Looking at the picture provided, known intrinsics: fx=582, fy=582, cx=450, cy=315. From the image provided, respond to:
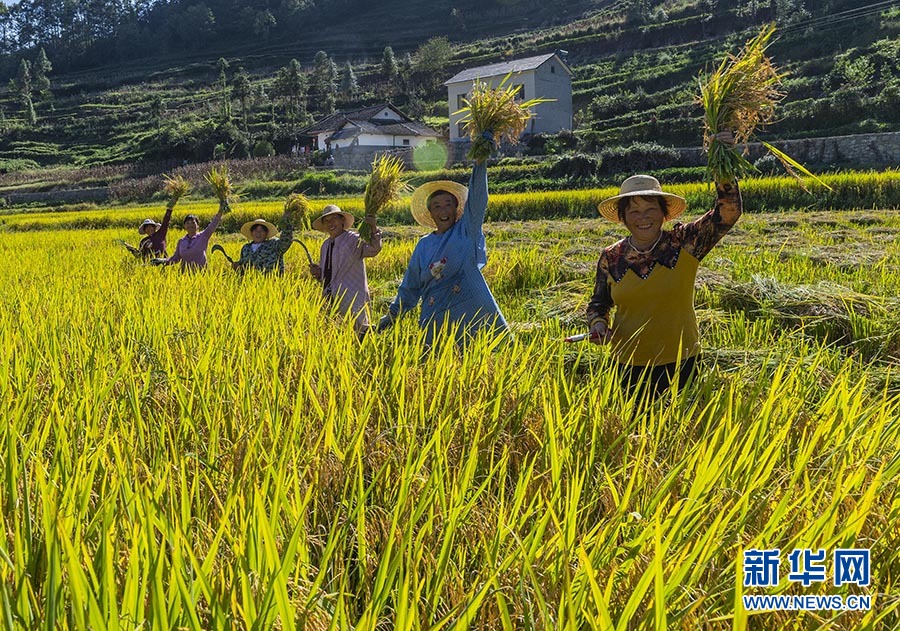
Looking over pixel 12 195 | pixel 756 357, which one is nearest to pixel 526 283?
pixel 756 357

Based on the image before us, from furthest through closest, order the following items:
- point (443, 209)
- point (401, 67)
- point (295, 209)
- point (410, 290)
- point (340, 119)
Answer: point (401, 67)
point (340, 119)
point (295, 209)
point (410, 290)
point (443, 209)

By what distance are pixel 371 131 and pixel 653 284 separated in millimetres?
34972

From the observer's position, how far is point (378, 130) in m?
35.4

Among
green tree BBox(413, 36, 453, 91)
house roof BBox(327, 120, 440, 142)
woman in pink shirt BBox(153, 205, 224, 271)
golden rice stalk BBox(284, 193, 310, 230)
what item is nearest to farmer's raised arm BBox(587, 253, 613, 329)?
golden rice stalk BBox(284, 193, 310, 230)

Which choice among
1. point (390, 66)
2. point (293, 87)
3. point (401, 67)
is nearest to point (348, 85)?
point (390, 66)

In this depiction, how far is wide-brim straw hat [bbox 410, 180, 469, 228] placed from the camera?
3.21 meters

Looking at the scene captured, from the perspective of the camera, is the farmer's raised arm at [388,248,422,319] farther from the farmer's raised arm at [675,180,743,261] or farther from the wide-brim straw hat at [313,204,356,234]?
the farmer's raised arm at [675,180,743,261]

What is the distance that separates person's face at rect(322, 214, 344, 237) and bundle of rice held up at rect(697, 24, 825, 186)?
254cm

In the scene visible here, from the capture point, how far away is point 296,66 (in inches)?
1811

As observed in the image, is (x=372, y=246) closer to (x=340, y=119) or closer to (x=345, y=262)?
(x=345, y=262)

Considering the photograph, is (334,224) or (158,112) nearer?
(334,224)

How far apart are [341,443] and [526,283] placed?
4.81 meters

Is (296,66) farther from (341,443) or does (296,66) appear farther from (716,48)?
(341,443)

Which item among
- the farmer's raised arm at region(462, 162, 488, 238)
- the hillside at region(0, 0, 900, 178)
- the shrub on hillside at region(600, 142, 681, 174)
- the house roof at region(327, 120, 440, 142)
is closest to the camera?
the farmer's raised arm at region(462, 162, 488, 238)
